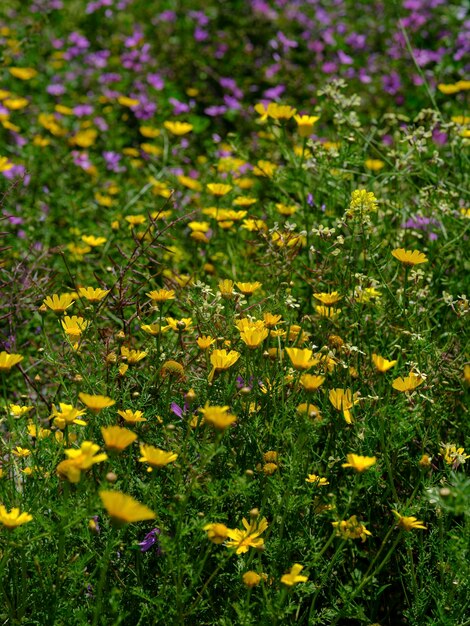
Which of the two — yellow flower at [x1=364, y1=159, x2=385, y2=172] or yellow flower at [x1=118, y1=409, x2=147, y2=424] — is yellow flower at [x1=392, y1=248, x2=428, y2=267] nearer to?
yellow flower at [x1=118, y1=409, x2=147, y2=424]

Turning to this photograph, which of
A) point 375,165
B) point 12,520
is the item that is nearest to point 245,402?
point 12,520

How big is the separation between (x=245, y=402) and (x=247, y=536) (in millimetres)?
350

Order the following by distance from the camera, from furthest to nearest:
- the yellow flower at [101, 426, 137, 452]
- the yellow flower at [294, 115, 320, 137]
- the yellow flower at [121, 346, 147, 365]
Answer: the yellow flower at [294, 115, 320, 137] < the yellow flower at [121, 346, 147, 365] < the yellow flower at [101, 426, 137, 452]

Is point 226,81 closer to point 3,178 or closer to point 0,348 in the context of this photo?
point 3,178

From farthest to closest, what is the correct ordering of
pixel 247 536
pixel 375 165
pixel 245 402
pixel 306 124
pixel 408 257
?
pixel 375 165, pixel 306 124, pixel 408 257, pixel 245 402, pixel 247 536

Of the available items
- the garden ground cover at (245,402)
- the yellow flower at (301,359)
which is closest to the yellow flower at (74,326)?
the garden ground cover at (245,402)

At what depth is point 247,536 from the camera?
163 centimetres

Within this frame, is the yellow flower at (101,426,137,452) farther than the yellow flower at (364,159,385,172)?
No

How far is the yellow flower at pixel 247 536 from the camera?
160cm

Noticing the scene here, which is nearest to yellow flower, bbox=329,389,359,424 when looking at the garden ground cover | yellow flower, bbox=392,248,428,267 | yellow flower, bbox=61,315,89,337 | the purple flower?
the garden ground cover

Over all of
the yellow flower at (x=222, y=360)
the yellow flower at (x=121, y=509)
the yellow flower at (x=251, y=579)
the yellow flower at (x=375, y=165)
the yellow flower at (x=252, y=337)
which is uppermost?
the yellow flower at (x=121, y=509)

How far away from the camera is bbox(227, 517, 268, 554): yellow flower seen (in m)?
1.60

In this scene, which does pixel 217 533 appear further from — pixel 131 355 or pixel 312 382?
pixel 131 355

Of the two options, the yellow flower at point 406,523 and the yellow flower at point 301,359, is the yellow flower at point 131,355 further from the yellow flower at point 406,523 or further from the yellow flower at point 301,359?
the yellow flower at point 406,523
